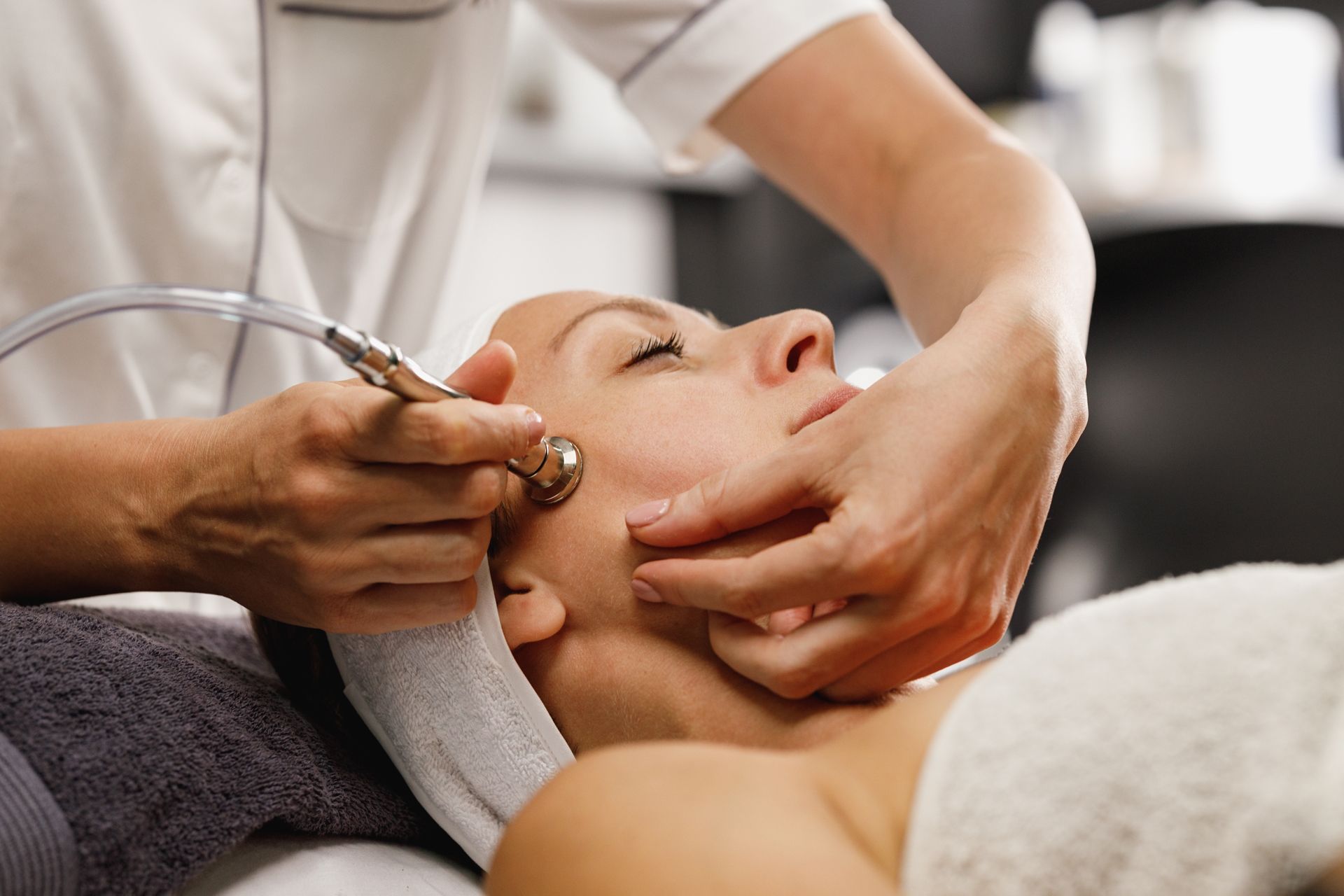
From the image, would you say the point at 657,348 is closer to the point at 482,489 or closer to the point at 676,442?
the point at 676,442

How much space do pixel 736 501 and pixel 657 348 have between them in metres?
0.25

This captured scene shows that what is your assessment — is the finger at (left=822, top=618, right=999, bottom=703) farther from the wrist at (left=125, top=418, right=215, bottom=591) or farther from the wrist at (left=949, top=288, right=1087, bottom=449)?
the wrist at (left=125, top=418, right=215, bottom=591)

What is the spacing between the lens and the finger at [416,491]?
0.70 m

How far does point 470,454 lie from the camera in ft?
2.27

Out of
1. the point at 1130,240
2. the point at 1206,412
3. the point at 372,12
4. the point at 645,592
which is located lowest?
the point at 1206,412

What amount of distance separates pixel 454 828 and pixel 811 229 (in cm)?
239

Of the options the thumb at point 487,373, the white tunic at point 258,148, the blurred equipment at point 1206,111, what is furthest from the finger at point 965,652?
the blurred equipment at point 1206,111

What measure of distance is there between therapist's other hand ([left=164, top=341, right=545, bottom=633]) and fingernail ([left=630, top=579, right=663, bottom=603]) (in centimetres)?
12

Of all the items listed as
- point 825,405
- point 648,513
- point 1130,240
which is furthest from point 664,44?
point 1130,240

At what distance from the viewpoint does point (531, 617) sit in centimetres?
85

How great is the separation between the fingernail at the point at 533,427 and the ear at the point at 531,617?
0.54ft

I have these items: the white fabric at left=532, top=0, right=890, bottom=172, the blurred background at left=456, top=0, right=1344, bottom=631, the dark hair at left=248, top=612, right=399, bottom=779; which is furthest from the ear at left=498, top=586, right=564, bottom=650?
the white fabric at left=532, top=0, right=890, bottom=172

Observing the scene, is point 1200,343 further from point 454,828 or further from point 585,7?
point 454,828

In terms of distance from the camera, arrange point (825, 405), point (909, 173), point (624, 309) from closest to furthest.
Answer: point (825, 405), point (624, 309), point (909, 173)
